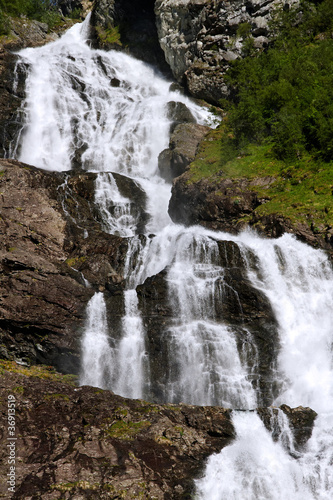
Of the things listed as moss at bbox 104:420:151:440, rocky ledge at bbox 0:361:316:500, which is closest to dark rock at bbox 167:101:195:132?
rocky ledge at bbox 0:361:316:500

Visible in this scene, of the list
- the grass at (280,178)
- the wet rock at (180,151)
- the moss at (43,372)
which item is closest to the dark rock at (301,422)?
the moss at (43,372)

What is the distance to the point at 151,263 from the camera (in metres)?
16.4

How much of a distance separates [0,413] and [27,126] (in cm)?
2270

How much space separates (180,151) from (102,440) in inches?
692

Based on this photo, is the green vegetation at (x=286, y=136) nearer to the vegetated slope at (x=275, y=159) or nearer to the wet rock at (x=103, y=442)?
the vegetated slope at (x=275, y=159)

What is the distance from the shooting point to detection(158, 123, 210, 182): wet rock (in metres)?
22.5

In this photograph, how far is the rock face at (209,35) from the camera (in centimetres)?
2845

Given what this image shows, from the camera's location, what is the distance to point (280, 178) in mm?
17703

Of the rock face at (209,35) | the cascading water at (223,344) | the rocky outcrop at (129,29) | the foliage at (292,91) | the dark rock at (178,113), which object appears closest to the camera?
the cascading water at (223,344)

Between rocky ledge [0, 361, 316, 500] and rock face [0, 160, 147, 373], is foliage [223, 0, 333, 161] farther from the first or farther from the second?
rocky ledge [0, 361, 316, 500]

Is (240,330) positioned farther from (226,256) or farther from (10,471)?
(10,471)

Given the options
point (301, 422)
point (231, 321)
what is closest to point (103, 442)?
point (301, 422)

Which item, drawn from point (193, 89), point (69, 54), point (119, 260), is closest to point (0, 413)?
point (119, 260)

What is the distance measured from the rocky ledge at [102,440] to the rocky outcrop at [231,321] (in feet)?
7.46
